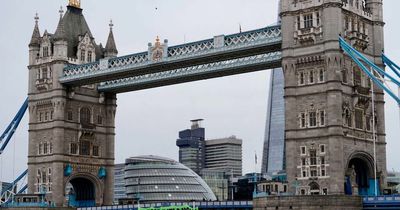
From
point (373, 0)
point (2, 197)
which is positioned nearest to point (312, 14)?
point (373, 0)

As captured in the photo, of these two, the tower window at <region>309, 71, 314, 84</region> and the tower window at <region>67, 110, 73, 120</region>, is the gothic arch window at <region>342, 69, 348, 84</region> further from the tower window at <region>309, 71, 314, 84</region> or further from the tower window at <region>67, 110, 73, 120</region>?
the tower window at <region>67, 110, 73, 120</region>

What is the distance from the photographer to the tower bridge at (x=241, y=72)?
75812 mm

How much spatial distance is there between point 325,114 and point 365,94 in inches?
249

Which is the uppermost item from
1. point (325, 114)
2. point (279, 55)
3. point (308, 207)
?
point (279, 55)

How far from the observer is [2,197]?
361ft

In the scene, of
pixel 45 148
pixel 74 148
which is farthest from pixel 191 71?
pixel 45 148

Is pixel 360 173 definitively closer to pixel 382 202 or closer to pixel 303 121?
pixel 303 121

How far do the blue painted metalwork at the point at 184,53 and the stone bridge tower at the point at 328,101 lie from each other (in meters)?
3.24

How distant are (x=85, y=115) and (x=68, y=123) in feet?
11.2

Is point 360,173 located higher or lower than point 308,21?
lower

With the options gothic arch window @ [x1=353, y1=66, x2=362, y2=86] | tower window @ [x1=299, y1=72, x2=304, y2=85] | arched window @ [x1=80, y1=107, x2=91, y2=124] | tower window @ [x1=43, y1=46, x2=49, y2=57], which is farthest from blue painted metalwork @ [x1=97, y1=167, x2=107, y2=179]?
gothic arch window @ [x1=353, y1=66, x2=362, y2=86]

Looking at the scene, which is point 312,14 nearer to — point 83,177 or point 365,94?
point 365,94

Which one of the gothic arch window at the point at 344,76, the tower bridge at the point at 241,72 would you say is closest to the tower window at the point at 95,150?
the tower bridge at the point at 241,72

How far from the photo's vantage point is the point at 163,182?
183 metres
